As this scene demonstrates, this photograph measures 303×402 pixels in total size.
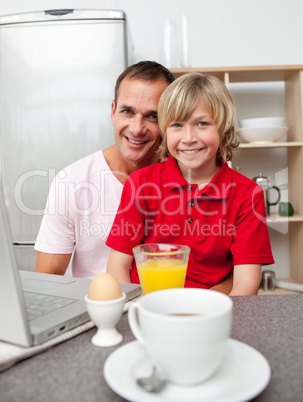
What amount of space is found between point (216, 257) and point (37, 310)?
28.5 inches

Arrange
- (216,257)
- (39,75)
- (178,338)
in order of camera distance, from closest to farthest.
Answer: (178,338), (216,257), (39,75)

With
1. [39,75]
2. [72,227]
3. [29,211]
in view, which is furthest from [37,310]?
[39,75]

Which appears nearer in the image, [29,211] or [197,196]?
[197,196]

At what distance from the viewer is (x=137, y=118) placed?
1545 mm

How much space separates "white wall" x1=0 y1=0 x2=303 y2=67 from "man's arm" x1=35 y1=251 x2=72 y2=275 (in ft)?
5.60

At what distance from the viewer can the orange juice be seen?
2.50ft

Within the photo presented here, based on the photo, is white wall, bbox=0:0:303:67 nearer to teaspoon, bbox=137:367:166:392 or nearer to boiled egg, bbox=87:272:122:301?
boiled egg, bbox=87:272:122:301

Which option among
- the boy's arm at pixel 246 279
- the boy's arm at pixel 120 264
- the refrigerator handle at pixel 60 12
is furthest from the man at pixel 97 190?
the refrigerator handle at pixel 60 12

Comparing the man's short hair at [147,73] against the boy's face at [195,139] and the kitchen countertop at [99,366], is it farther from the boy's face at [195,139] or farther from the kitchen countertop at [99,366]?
the kitchen countertop at [99,366]

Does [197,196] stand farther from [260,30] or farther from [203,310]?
[260,30]

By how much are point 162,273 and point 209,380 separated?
334 millimetres

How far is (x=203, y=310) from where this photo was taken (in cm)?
50

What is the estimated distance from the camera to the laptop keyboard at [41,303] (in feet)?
2.07

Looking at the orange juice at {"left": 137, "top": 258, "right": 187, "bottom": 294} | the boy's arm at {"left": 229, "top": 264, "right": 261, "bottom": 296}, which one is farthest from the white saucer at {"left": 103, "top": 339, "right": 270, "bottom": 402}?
the boy's arm at {"left": 229, "top": 264, "right": 261, "bottom": 296}
